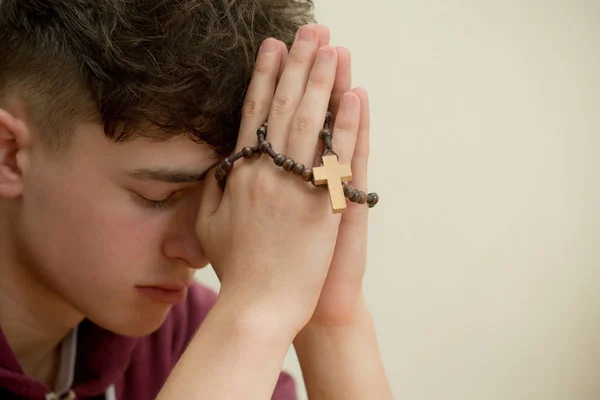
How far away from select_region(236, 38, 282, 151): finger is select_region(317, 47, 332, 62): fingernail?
55 mm

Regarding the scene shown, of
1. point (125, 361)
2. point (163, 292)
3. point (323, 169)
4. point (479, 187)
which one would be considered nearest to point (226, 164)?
point (323, 169)

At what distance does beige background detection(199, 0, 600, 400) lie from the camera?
1.57m

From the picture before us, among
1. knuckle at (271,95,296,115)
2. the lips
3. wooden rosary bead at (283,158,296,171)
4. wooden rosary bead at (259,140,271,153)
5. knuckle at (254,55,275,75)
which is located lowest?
the lips

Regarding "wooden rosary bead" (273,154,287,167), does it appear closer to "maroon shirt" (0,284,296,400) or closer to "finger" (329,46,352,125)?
"finger" (329,46,352,125)

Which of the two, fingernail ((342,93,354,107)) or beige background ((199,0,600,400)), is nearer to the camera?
fingernail ((342,93,354,107))

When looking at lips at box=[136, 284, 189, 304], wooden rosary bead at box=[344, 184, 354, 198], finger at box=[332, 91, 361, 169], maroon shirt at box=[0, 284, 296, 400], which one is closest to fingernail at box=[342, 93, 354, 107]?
finger at box=[332, 91, 361, 169]

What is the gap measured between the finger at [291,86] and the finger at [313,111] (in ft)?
0.04

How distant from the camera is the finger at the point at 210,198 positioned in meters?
0.90

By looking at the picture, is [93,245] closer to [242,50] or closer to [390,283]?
[242,50]

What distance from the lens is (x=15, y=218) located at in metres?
0.97

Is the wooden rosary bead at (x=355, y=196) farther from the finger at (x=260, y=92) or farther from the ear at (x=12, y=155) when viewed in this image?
the ear at (x=12, y=155)

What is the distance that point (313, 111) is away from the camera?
2.81 ft

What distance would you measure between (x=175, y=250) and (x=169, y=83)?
8.9 inches

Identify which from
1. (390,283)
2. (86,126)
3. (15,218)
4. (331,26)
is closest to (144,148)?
(86,126)
